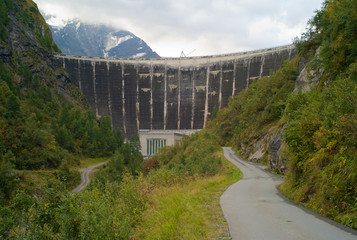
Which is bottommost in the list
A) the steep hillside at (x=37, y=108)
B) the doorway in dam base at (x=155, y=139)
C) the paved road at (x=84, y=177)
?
the paved road at (x=84, y=177)

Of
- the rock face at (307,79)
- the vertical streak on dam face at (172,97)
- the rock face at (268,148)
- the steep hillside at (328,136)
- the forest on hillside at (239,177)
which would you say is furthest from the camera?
the vertical streak on dam face at (172,97)

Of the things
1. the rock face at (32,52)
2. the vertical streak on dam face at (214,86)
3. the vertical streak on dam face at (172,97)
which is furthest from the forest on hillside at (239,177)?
the rock face at (32,52)

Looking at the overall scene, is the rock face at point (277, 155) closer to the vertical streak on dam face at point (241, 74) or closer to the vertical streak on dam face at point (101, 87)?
the vertical streak on dam face at point (241, 74)

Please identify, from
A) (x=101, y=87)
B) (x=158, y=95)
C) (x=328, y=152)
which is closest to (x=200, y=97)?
(x=158, y=95)

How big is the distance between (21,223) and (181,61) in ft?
234

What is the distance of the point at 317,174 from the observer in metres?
9.12

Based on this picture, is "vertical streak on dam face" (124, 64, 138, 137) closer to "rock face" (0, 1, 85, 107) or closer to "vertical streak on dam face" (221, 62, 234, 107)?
"rock face" (0, 1, 85, 107)

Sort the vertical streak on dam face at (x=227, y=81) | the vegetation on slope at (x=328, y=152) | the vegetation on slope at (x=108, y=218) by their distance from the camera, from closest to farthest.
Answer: the vegetation on slope at (x=108, y=218)
the vegetation on slope at (x=328, y=152)
the vertical streak on dam face at (x=227, y=81)

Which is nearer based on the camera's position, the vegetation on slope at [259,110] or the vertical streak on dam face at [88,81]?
the vegetation on slope at [259,110]

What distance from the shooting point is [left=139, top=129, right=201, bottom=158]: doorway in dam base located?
69.0 metres

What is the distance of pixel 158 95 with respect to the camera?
7681cm

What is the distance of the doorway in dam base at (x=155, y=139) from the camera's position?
69000 mm

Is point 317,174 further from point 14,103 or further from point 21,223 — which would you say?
point 14,103

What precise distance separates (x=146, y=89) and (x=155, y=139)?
1503 cm
